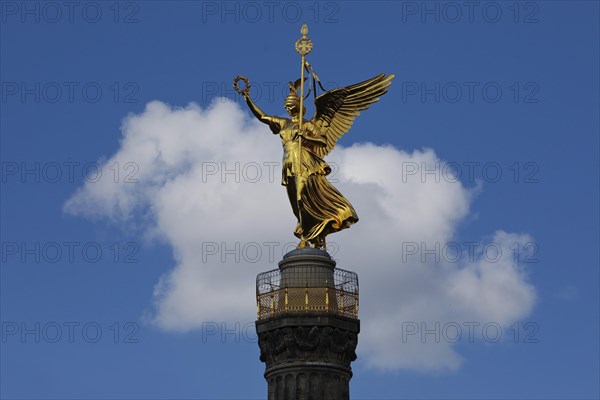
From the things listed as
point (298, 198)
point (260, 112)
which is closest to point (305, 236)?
point (298, 198)

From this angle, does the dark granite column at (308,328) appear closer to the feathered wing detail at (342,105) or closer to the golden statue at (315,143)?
the golden statue at (315,143)

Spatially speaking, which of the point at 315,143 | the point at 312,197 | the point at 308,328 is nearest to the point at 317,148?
the point at 315,143

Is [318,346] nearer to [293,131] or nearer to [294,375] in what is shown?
[294,375]

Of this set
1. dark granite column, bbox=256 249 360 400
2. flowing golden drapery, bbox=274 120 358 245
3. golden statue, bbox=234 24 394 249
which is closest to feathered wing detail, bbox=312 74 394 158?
golden statue, bbox=234 24 394 249

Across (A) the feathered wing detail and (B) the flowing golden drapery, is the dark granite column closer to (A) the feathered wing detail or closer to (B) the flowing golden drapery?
(B) the flowing golden drapery

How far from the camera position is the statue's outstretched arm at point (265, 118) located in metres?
80.9

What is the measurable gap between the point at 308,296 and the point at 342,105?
10.9 meters

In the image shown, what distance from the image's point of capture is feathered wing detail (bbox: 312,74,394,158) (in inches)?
3199

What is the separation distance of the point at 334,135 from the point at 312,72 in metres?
3.39

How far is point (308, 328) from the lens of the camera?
75625 mm

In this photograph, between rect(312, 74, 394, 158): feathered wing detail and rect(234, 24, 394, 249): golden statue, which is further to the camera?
rect(312, 74, 394, 158): feathered wing detail

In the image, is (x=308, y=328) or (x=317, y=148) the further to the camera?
(x=317, y=148)

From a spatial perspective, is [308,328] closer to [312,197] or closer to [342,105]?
[312,197]

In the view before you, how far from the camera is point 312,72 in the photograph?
81.9 metres
